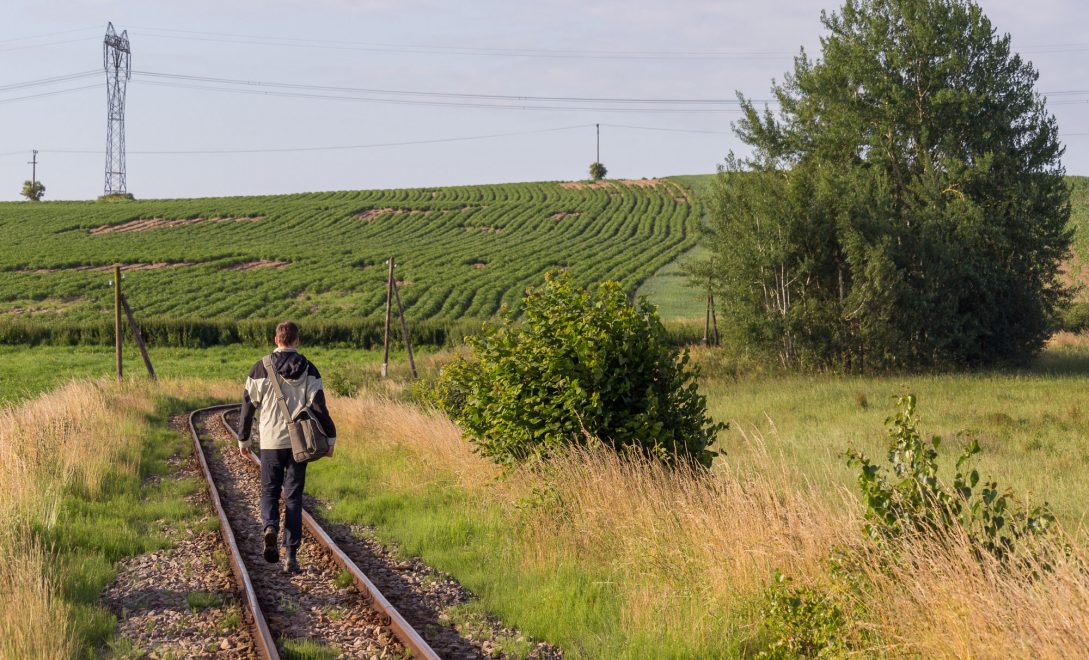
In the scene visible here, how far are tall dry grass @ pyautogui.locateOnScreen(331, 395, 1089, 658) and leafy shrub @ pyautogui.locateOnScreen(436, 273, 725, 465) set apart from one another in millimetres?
476

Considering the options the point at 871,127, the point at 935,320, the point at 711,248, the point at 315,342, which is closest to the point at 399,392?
the point at 711,248

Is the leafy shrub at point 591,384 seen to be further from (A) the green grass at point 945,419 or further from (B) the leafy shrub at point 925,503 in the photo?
(B) the leafy shrub at point 925,503

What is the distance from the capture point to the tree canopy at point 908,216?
29.8m

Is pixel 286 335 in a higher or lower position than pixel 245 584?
higher

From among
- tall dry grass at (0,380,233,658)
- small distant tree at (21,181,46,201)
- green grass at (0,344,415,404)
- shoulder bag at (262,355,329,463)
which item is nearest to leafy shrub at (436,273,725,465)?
shoulder bag at (262,355,329,463)

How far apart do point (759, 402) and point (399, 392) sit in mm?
10136

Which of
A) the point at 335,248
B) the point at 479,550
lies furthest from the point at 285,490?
the point at 335,248

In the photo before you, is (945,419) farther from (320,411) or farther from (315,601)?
(315,601)

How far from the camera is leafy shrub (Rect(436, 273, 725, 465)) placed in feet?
33.2

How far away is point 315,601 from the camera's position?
7707 mm

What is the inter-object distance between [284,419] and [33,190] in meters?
175

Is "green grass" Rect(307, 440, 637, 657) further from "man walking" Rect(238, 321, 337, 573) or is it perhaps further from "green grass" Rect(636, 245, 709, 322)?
"green grass" Rect(636, 245, 709, 322)

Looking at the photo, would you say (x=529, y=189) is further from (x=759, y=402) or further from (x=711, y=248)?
(x=759, y=402)

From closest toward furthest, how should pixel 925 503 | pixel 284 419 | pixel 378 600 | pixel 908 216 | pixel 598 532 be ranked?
pixel 925 503 < pixel 378 600 < pixel 598 532 < pixel 284 419 < pixel 908 216
